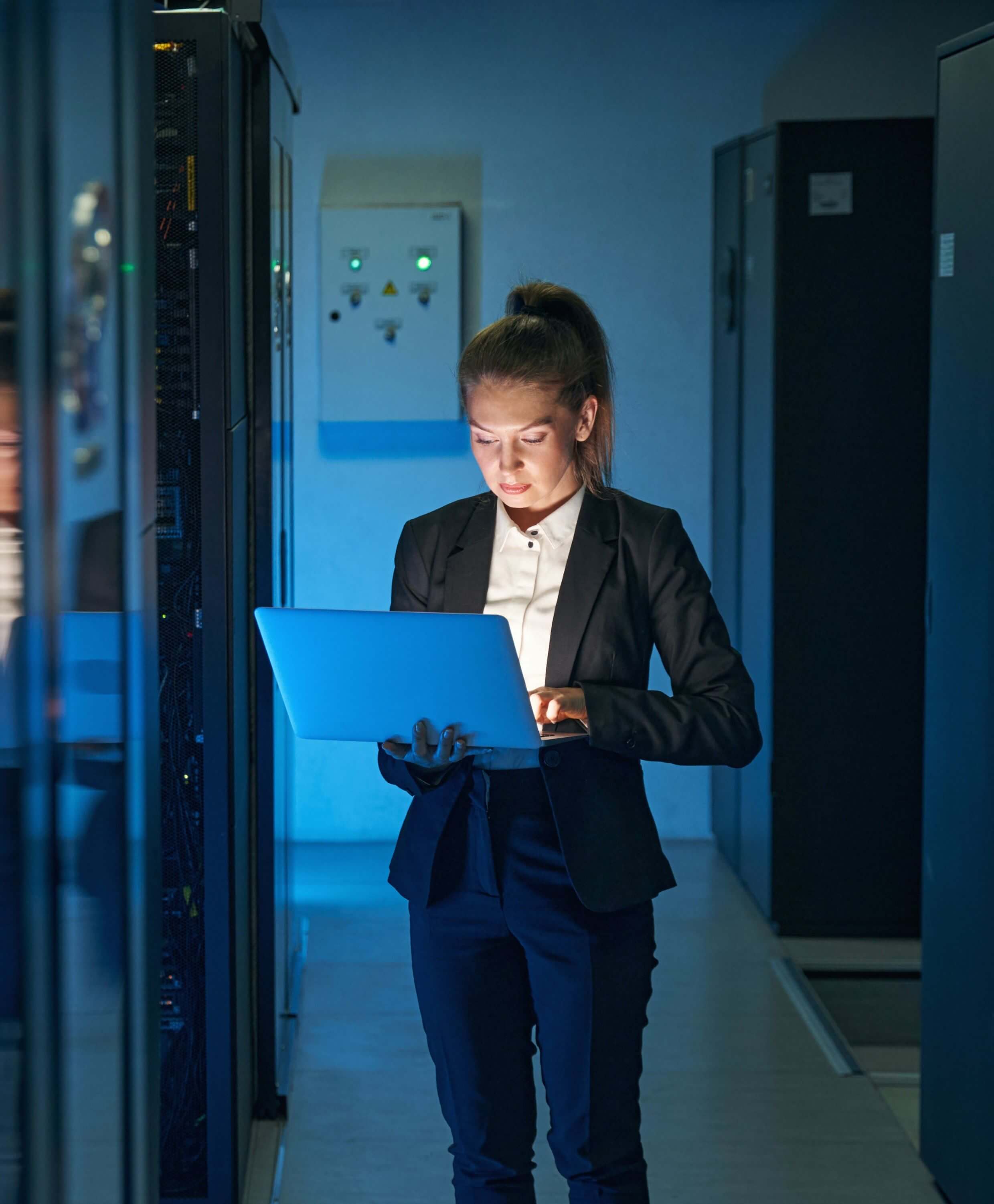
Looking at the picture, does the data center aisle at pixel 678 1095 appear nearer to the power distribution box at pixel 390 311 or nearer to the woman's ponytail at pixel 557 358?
the woman's ponytail at pixel 557 358

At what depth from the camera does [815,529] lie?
3.96 metres

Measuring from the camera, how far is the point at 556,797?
169cm

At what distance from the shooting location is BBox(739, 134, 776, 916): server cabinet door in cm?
396

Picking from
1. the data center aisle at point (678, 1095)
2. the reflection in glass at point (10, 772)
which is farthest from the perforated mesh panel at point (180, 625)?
the reflection in glass at point (10, 772)

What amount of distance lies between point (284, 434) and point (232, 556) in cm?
75

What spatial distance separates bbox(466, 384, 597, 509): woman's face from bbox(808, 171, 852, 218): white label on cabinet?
2.40 metres

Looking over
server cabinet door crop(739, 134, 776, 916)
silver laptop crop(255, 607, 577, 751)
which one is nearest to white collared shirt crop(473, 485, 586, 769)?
silver laptop crop(255, 607, 577, 751)

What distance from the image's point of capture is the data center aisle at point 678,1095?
2.63m

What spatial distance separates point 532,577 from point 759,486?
96.4 inches

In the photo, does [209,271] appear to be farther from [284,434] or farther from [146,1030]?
[146,1030]

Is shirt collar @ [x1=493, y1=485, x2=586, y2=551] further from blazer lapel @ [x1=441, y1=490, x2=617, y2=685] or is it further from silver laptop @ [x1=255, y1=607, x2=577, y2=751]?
silver laptop @ [x1=255, y1=607, x2=577, y2=751]

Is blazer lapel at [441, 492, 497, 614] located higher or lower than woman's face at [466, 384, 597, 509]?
lower

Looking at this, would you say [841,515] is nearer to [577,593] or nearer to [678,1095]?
[678,1095]

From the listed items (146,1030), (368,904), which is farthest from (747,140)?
(146,1030)
